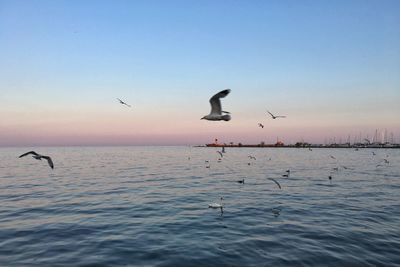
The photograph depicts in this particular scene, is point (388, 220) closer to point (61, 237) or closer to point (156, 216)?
point (156, 216)

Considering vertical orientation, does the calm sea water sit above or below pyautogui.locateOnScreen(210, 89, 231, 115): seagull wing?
below

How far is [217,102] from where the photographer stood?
48.6 feet

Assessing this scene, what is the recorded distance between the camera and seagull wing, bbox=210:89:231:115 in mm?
13903

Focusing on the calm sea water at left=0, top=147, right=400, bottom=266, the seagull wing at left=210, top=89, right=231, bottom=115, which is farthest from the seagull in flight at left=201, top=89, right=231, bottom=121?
the calm sea water at left=0, top=147, right=400, bottom=266

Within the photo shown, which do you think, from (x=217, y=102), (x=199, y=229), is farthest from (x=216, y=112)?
(x=199, y=229)

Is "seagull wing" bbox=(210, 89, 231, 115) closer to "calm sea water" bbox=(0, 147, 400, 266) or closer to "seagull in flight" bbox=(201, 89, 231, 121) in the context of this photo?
"seagull in flight" bbox=(201, 89, 231, 121)

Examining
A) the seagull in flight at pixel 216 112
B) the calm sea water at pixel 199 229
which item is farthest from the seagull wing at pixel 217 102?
the calm sea water at pixel 199 229

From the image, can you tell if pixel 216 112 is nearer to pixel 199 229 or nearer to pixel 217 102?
pixel 217 102

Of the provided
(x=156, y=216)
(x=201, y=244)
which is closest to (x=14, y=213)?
(x=156, y=216)

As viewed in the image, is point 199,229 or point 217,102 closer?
point 217,102

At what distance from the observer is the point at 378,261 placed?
1207cm

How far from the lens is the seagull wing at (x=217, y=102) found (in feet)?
45.6

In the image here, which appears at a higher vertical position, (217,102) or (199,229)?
(217,102)

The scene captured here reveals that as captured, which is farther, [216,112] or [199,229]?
[199,229]
